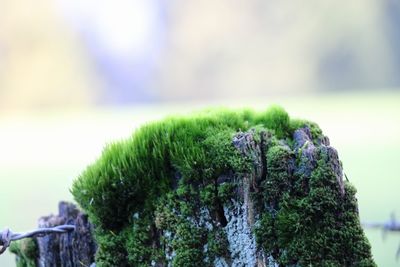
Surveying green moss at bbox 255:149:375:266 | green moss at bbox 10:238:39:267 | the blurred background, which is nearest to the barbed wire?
green moss at bbox 10:238:39:267

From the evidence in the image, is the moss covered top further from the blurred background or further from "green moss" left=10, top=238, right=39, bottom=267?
the blurred background

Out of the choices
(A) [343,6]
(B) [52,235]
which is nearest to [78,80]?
(A) [343,6]

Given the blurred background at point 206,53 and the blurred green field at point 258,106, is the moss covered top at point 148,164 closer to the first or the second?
the blurred green field at point 258,106

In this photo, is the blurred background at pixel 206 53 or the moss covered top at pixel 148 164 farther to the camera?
the blurred background at pixel 206 53

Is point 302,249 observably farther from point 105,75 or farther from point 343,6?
point 343,6

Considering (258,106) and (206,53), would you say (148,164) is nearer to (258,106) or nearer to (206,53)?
(258,106)

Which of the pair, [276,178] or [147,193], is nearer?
[276,178]

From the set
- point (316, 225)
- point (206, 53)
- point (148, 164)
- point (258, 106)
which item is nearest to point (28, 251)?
point (148, 164)

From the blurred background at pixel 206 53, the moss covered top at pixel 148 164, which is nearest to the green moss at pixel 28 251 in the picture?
the moss covered top at pixel 148 164
